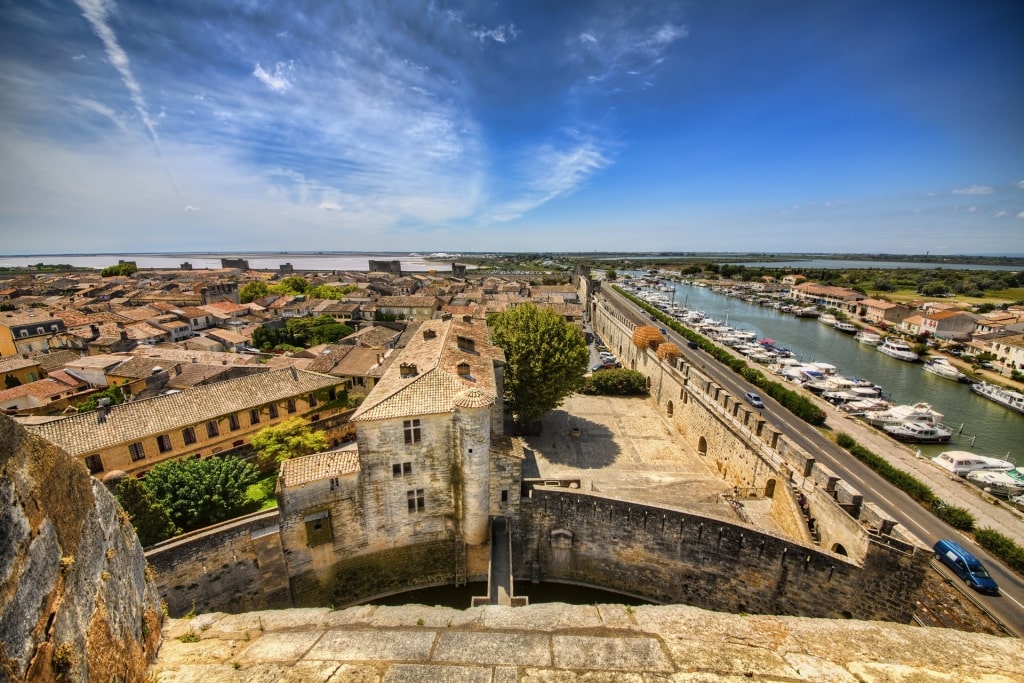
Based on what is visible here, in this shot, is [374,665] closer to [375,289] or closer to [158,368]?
[158,368]

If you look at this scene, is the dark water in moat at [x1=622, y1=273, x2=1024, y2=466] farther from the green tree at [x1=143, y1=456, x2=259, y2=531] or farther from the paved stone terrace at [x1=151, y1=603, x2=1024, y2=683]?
the green tree at [x1=143, y1=456, x2=259, y2=531]

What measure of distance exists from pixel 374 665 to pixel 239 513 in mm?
19715

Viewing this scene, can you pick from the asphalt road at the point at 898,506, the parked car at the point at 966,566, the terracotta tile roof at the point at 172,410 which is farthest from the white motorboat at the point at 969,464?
the terracotta tile roof at the point at 172,410

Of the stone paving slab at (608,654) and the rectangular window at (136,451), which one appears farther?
the rectangular window at (136,451)

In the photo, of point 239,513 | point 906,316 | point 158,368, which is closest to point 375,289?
point 158,368

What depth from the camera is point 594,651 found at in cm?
412

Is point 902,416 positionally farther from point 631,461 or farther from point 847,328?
point 847,328

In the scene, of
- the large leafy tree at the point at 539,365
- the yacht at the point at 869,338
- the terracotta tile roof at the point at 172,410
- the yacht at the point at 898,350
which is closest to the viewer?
the terracotta tile roof at the point at 172,410

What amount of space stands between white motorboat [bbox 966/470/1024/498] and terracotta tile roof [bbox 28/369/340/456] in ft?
144

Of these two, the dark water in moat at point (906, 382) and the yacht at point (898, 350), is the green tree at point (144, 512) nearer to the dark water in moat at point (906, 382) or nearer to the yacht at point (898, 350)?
→ the dark water in moat at point (906, 382)

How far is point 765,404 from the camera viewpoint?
37.3 m

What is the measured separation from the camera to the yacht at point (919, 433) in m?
33.8

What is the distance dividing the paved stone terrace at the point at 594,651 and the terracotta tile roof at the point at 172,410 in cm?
2315

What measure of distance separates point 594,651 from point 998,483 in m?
37.2
